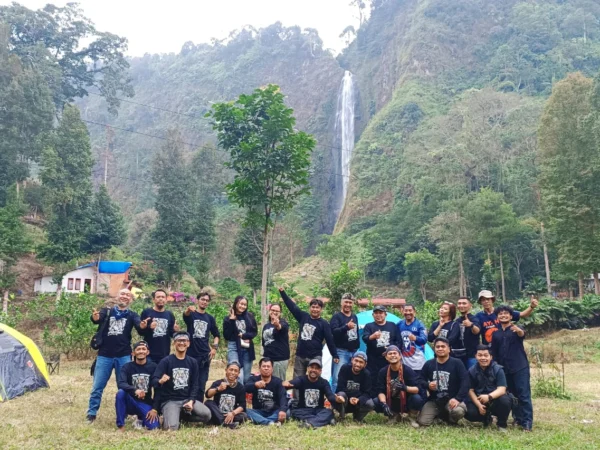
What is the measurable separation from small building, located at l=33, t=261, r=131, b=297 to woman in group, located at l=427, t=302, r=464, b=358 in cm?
2291

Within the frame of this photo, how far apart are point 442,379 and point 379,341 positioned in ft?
2.87

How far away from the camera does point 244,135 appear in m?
9.64

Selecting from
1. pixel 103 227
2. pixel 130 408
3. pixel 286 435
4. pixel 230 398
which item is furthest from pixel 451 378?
pixel 103 227

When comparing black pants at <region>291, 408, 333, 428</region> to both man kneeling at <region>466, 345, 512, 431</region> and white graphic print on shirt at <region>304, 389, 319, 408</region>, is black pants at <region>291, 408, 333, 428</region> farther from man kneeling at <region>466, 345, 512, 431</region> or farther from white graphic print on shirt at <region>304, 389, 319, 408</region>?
man kneeling at <region>466, 345, 512, 431</region>

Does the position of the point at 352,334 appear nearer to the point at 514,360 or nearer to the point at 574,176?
the point at 514,360

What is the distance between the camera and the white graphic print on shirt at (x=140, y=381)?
18.2ft

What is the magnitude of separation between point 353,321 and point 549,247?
2225 cm

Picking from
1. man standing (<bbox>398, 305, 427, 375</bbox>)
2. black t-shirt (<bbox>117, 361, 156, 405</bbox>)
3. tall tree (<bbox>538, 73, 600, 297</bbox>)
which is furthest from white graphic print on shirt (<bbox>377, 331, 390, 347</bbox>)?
tall tree (<bbox>538, 73, 600, 297</bbox>)

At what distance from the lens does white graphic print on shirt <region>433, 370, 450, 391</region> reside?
18.1ft

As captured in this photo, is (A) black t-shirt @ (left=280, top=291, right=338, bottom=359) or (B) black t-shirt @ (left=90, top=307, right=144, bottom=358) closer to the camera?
(B) black t-shirt @ (left=90, top=307, right=144, bottom=358)

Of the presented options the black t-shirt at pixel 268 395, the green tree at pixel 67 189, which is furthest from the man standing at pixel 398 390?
the green tree at pixel 67 189

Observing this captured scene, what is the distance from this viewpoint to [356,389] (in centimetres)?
585

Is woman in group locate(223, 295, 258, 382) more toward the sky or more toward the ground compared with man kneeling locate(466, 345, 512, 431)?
more toward the sky

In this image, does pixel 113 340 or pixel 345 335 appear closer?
pixel 113 340
